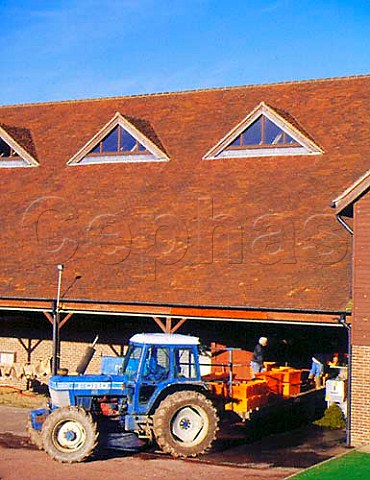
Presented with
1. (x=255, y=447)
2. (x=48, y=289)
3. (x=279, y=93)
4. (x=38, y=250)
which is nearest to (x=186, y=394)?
(x=255, y=447)

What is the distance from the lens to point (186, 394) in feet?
50.8

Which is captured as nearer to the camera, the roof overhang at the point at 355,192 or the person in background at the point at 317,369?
the roof overhang at the point at 355,192

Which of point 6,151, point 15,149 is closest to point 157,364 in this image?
point 15,149

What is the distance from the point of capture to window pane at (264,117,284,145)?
2541cm

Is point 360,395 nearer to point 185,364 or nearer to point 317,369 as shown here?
point 185,364

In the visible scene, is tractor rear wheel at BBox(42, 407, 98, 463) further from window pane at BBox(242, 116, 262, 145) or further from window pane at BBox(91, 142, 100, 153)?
window pane at BBox(91, 142, 100, 153)

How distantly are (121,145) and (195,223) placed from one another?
582 centimetres

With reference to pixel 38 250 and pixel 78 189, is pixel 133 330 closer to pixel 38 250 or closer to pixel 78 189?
pixel 38 250

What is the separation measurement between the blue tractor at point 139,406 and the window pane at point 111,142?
12.5 meters

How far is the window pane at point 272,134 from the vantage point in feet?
83.4

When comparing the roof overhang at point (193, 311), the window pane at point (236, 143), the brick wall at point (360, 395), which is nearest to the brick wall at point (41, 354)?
the roof overhang at point (193, 311)

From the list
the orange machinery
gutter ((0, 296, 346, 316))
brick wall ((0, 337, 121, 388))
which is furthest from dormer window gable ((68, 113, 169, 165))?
the orange machinery

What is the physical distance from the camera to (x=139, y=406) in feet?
51.2

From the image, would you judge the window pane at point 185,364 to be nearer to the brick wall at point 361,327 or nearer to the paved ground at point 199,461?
the paved ground at point 199,461
